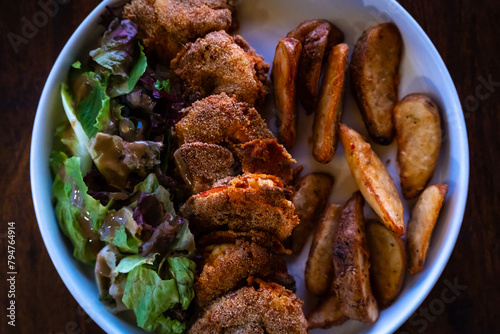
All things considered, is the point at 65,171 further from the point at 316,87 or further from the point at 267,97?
the point at 316,87

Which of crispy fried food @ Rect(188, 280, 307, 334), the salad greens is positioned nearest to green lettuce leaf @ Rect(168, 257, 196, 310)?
the salad greens

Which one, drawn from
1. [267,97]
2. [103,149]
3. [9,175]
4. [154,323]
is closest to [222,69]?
[267,97]

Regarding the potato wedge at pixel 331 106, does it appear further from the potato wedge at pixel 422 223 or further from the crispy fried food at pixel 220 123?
the potato wedge at pixel 422 223

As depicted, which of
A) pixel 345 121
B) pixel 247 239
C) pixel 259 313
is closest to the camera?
pixel 259 313

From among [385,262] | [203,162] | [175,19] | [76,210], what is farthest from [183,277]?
[175,19]

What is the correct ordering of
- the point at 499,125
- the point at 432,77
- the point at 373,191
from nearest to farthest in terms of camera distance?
the point at 373,191, the point at 432,77, the point at 499,125

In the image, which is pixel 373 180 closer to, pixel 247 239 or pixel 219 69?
pixel 247 239
